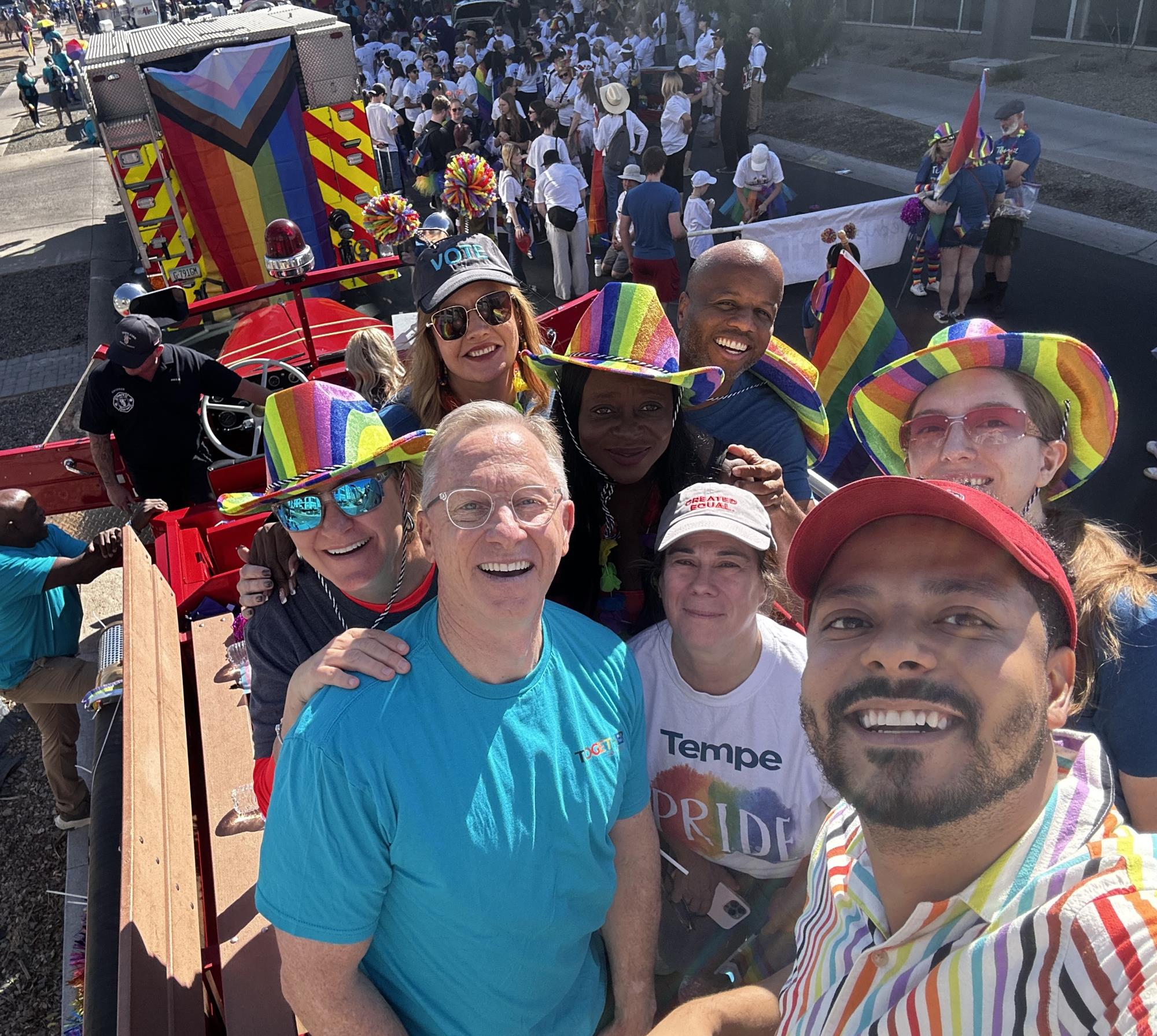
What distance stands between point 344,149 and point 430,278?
7.80 metres

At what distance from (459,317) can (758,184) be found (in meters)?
8.19

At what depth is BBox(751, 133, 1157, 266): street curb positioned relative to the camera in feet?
33.4

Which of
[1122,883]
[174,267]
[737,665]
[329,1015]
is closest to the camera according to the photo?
[1122,883]

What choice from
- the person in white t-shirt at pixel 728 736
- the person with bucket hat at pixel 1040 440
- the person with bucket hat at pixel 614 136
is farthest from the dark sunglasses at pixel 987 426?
the person with bucket hat at pixel 614 136

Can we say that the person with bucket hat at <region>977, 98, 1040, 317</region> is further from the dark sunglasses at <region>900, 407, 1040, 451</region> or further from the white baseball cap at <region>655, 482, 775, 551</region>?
the white baseball cap at <region>655, 482, 775, 551</region>

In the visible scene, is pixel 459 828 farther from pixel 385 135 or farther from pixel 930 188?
pixel 385 135

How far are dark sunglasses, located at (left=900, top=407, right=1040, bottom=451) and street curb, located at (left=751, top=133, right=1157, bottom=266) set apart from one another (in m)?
9.34

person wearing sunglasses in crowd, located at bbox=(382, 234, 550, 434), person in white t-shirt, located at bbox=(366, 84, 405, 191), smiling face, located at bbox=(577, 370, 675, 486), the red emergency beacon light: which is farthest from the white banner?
smiling face, located at bbox=(577, 370, 675, 486)

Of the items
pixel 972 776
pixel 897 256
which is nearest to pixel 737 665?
pixel 972 776

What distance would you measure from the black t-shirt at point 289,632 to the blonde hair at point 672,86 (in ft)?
36.9

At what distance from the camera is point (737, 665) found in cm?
210

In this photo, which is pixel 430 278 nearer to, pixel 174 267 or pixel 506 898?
Result: pixel 506 898

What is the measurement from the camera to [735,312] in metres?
2.99

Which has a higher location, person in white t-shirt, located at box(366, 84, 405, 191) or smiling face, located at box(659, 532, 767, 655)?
smiling face, located at box(659, 532, 767, 655)
